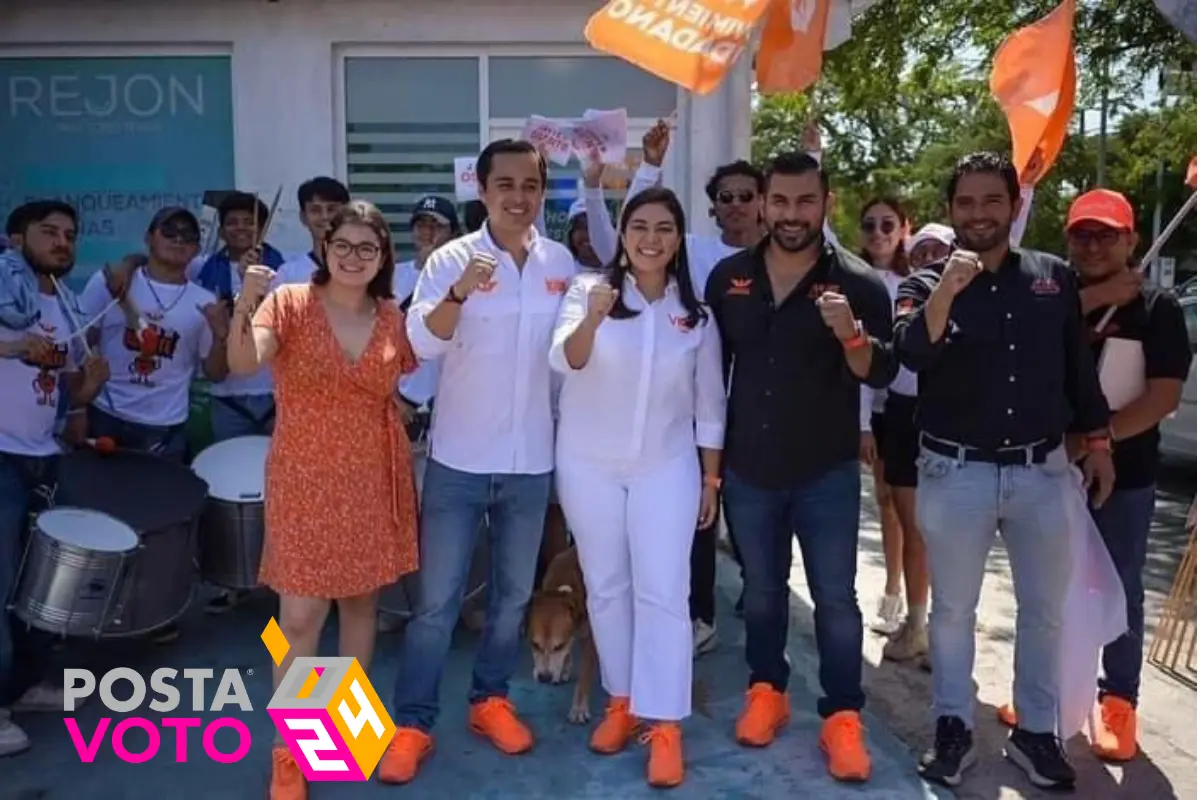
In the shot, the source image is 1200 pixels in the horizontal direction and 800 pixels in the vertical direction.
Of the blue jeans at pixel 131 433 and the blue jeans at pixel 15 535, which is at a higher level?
the blue jeans at pixel 131 433

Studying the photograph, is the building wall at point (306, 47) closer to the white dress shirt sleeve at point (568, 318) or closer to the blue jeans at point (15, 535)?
the blue jeans at point (15, 535)

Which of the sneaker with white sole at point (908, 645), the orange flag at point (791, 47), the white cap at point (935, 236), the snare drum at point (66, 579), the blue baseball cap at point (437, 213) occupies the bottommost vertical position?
the sneaker with white sole at point (908, 645)

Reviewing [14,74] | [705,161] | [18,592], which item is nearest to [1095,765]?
[18,592]

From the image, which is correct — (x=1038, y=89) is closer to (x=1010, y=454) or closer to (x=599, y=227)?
(x=1010, y=454)

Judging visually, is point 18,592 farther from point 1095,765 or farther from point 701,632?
point 1095,765

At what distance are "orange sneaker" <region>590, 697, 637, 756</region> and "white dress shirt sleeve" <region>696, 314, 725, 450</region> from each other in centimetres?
100

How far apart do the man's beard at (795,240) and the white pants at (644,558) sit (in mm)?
762

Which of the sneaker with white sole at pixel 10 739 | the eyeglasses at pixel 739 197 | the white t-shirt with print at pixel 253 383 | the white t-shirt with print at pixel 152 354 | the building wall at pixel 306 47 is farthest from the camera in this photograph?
the building wall at pixel 306 47

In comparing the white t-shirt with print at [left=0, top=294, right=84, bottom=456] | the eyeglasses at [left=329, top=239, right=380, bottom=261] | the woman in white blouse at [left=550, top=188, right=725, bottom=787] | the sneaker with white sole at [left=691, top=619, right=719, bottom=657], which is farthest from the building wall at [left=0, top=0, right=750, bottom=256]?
the eyeglasses at [left=329, top=239, right=380, bottom=261]

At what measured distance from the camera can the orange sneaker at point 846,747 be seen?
4133mm

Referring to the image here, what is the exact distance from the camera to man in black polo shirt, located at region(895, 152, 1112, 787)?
3.94m

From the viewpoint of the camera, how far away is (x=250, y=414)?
5.79 meters

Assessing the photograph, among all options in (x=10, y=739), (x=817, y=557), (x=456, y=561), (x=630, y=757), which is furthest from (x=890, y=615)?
(x=10, y=739)

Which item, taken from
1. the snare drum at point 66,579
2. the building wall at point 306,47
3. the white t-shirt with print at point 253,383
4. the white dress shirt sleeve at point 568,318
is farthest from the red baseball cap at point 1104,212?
the building wall at point 306,47
